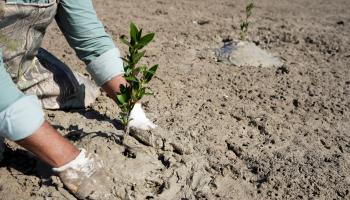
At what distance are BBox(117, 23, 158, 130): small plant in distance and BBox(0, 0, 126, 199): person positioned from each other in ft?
1.00

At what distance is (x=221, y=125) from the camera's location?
2748mm

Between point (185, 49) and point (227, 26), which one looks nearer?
point (185, 49)

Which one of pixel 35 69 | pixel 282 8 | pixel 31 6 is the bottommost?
pixel 282 8

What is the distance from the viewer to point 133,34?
2.08 m

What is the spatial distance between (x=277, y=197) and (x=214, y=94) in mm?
1088

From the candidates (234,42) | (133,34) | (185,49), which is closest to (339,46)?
(234,42)

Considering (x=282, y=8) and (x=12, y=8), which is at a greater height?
(x=12, y=8)

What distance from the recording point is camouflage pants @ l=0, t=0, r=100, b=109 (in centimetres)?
213

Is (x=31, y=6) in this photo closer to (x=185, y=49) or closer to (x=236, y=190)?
(x=236, y=190)

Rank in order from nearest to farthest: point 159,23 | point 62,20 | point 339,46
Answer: point 62,20, point 339,46, point 159,23

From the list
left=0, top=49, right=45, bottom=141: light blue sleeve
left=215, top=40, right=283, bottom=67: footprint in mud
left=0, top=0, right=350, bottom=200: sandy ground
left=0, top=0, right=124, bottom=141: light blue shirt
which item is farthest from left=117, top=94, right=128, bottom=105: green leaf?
left=215, top=40, right=283, bottom=67: footprint in mud

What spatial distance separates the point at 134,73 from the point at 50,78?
2.85 ft

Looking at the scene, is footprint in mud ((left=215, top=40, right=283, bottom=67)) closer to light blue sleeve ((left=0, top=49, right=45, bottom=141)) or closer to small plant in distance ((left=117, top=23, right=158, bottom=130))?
small plant in distance ((left=117, top=23, right=158, bottom=130))

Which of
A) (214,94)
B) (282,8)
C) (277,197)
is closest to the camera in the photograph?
(277,197)
